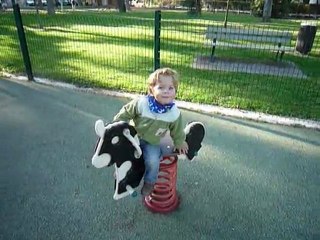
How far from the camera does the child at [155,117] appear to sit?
2129mm

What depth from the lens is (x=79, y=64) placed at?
6.70 meters

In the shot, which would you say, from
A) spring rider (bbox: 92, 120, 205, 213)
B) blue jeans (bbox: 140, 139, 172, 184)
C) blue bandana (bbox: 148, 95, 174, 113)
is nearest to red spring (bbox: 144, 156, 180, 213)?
spring rider (bbox: 92, 120, 205, 213)

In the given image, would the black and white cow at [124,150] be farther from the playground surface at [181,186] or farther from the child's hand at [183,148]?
the playground surface at [181,186]

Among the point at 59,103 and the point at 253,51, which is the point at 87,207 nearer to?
the point at 59,103

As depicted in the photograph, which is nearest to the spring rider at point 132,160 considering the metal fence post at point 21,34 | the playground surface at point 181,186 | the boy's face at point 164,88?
the playground surface at point 181,186

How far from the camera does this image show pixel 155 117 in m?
2.22

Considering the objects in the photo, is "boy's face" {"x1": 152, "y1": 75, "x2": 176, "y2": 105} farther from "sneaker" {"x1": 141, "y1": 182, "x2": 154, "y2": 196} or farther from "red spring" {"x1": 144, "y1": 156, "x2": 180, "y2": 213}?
"sneaker" {"x1": 141, "y1": 182, "x2": 154, "y2": 196}

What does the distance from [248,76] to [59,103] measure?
348 cm

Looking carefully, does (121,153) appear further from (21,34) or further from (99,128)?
(21,34)

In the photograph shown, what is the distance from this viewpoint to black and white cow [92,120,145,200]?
2064 millimetres

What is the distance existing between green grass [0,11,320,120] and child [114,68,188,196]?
101 inches

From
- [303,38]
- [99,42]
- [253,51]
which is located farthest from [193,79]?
[303,38]

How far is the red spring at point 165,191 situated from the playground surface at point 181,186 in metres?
0.06

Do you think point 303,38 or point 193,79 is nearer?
point 193,79
